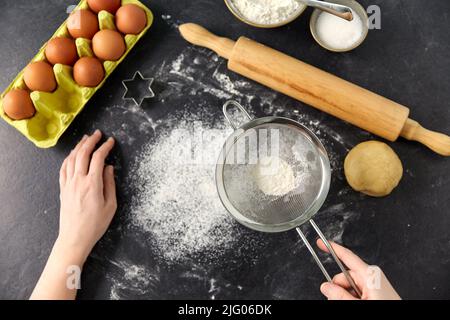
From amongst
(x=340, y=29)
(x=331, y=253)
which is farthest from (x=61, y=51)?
(x=331, y=253)

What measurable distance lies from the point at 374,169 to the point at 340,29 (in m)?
0.39

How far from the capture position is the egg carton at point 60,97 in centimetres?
121

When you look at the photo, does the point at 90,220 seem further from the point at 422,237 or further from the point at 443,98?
the point at 443,98

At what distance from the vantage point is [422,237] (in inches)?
48.8

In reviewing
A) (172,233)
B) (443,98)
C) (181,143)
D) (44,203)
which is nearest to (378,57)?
(443,98)

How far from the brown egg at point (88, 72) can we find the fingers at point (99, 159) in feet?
0.58

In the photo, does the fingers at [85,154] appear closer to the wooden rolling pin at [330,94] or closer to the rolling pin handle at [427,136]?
the wooden rolling pin at [330,94]

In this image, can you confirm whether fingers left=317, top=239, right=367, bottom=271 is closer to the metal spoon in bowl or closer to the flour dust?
the flour dust

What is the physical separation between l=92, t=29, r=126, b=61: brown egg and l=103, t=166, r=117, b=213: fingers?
0.32 m

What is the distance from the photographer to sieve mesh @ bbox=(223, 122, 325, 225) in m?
1.17

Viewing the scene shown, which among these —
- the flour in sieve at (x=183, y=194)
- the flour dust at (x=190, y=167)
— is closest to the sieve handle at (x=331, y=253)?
the flour dust at (x=190, y=167)

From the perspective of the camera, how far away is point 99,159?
1275 millimetres

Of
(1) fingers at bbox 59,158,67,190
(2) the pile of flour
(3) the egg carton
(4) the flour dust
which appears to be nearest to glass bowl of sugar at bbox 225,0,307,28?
(2) the pile of flour

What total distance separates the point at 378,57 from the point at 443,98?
8.5 inches
